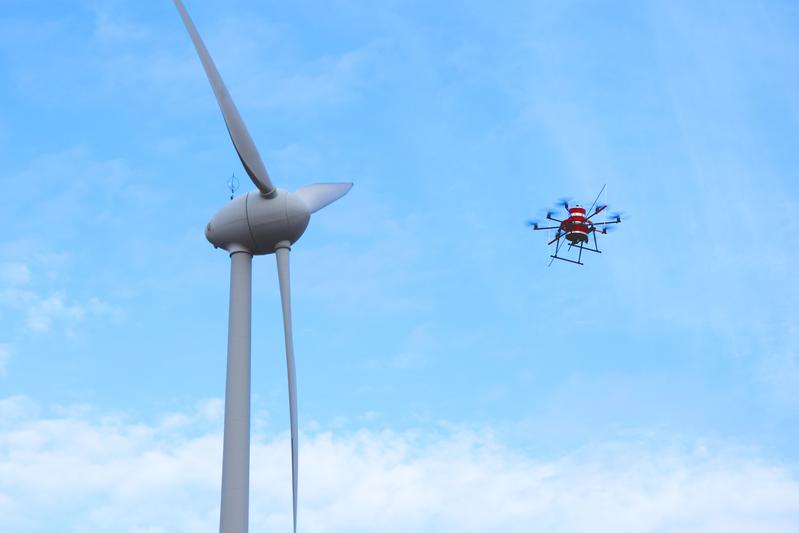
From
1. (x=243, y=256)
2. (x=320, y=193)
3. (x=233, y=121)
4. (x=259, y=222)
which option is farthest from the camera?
(x=320, y=193)

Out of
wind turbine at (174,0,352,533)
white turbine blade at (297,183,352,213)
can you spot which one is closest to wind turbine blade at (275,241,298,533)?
wind turbine at (174,0,352,533)

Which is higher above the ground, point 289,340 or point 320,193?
point 320,193

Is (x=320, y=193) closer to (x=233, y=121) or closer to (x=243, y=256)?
(x=243, y=256)

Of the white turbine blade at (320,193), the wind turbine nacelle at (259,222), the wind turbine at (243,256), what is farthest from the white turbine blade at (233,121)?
the white turbine blade at (320,193)

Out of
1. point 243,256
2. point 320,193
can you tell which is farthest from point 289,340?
point 320,193

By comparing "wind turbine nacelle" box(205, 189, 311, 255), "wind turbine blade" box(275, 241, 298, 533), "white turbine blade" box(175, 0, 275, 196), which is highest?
"white turbine blade" box(175, 0, 275, 196)

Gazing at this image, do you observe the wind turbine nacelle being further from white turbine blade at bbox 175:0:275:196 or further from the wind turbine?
white turbine blade at bbox 175:0:275:196

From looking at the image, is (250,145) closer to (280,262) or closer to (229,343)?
(280,262)
